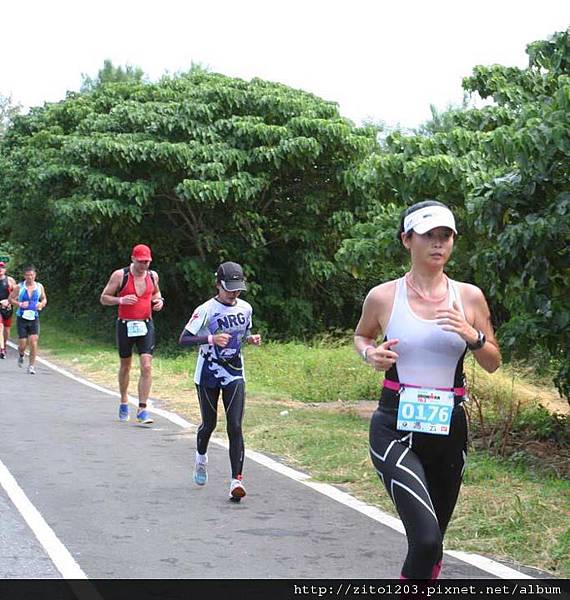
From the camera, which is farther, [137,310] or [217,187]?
[217,187]

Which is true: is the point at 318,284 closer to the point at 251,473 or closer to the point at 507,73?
the point at 507,73

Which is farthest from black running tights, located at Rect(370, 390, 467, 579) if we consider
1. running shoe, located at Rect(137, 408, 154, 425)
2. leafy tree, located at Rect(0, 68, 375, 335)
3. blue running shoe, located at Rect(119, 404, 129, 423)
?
leafy tree, located at Rect(0, 68, 375, 335)

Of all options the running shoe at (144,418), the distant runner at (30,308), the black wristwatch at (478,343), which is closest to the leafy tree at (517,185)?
the running shoe at (144,418)

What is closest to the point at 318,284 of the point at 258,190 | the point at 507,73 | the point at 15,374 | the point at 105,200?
the point at 258,190

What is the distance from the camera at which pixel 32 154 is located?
31.9m

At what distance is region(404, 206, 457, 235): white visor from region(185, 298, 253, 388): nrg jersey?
372 cm

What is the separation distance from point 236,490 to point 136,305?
450cm

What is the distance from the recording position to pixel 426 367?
15.8 feet

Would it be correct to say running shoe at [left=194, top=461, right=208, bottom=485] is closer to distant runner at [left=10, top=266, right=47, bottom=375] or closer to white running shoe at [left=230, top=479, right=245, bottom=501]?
white running shoe at [left=230, top=479, right=245, bottom=501]

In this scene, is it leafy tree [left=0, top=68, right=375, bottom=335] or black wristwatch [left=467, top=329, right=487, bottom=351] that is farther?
leafy tree [left=0, top=68, right=375, bottom=335]

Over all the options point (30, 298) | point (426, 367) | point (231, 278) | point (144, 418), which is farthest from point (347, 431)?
point (30, 298)

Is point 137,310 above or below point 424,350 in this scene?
below

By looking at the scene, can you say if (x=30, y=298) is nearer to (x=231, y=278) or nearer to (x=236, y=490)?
(x=231, y=278)

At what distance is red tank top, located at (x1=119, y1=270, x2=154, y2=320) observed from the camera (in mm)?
12102
